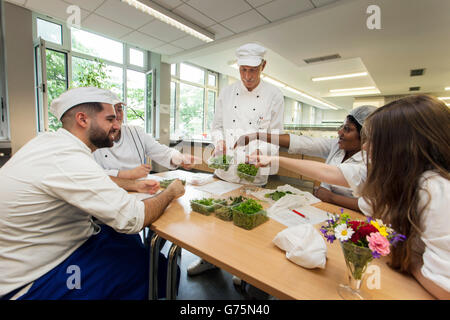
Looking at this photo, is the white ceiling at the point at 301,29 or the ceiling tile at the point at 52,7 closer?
the white ceiling at the point at 301,29

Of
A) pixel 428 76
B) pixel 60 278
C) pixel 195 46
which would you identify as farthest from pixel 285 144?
pixel 428 76

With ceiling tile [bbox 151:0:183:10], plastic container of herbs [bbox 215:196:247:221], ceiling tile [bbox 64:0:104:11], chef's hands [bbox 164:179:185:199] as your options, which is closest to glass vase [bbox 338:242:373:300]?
plastic container of herbs [bbox 215:196:247:221]

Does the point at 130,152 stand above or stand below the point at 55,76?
below

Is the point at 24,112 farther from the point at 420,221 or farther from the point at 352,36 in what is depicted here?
the point at 352,36

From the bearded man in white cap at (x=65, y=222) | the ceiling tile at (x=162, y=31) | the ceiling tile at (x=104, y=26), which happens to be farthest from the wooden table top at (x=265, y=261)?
the ceiling tile at (x=104, y=26)

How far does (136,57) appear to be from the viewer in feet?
20.7

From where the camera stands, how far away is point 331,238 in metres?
0.74

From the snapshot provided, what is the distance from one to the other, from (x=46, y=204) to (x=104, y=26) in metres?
4.35

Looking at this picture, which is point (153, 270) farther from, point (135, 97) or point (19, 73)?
point (135, 97)

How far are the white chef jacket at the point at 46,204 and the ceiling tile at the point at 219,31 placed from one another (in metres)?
3.89

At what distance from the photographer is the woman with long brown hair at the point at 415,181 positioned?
69 centimetres

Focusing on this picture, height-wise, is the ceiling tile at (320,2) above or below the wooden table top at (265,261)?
above

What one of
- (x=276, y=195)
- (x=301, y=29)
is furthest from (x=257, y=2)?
(x=276, y=195)

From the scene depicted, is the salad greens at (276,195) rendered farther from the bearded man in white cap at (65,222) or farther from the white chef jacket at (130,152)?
the white chef jacket at (130,152)
